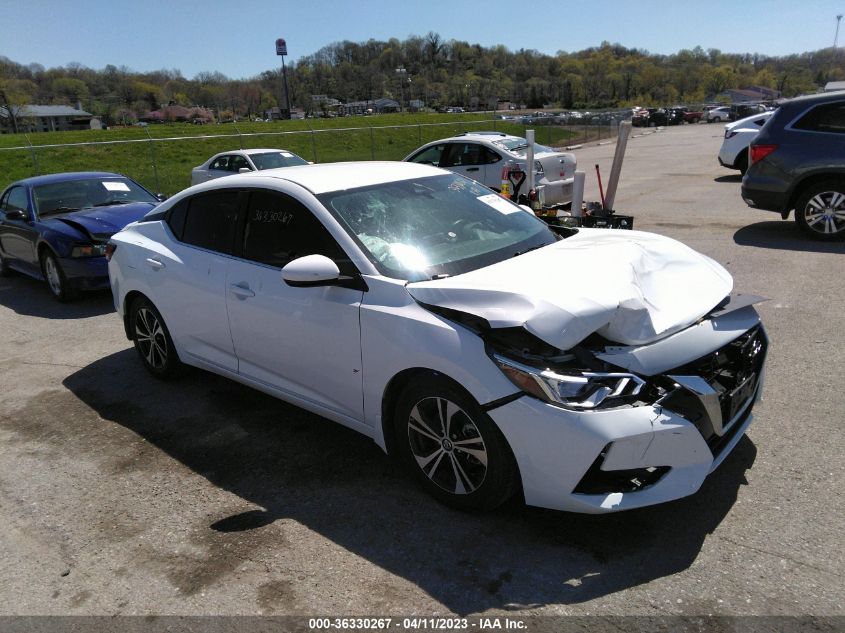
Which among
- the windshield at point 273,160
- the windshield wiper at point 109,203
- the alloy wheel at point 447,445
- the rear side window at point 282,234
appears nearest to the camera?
the alloy wheel at point 447,445

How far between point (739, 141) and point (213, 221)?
582 inches

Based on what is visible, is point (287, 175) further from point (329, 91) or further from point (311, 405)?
point (329, 91)

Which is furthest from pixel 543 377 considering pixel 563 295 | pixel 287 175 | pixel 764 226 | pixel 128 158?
pixel 128 158

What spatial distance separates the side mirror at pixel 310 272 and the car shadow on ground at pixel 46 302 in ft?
17.3

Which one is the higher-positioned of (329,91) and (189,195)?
(329,91)

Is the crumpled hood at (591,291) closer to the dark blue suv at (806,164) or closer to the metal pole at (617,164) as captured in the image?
the metal pole at (617,164)

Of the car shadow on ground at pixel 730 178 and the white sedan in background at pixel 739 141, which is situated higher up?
the white sedan in background at pixel 739 141

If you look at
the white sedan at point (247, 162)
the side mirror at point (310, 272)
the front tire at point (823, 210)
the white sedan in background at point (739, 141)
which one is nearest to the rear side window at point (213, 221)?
the side mirror at point (310, 272)

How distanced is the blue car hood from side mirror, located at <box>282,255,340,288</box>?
5.36m

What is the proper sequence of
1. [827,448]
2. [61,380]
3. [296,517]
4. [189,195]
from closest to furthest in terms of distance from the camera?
[296,517], [827,448], [189,195], [61,380]

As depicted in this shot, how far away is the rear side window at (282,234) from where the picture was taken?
148 inches

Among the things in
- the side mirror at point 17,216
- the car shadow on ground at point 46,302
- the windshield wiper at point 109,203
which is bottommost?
the car shadow on ground at point 46,302

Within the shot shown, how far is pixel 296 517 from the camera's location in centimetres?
338

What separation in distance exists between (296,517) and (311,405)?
728 mm
